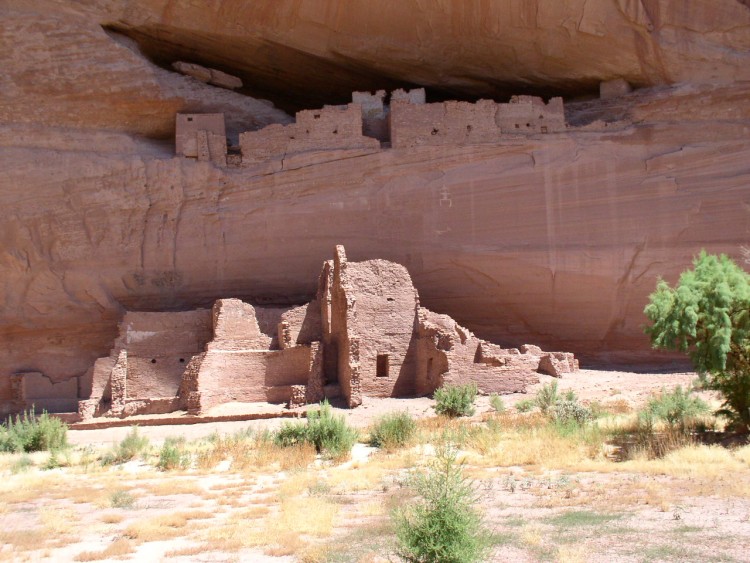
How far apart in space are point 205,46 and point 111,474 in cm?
1276

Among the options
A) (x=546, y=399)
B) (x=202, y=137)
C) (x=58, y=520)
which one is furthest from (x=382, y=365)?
(x=58, y=520)

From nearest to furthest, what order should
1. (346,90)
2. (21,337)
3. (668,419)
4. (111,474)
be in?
(111,474) < (668,419) < (21,337) < (346,90)

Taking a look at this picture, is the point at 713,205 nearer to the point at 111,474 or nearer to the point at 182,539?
the point at 111,474

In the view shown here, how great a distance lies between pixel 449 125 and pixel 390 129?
1.49 m

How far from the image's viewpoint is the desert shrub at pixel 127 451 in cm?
1344

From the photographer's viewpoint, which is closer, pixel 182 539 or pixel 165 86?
pixel 182 539

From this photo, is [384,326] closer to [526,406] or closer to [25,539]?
[526,406]

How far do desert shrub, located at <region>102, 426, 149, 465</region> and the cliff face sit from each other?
840 cm

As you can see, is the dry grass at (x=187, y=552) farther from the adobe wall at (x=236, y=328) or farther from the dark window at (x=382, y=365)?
the adobe wall at (x=236, y=328)

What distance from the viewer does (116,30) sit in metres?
21.2

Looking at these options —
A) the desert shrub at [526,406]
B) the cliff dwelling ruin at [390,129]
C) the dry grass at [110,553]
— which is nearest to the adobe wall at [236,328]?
the cliff dwelling ruin at [390,129]

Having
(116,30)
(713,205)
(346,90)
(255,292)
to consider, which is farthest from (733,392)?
(116,30)

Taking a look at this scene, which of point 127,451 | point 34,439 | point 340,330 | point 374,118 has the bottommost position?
point 127,451

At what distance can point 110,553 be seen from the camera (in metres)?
7.73
